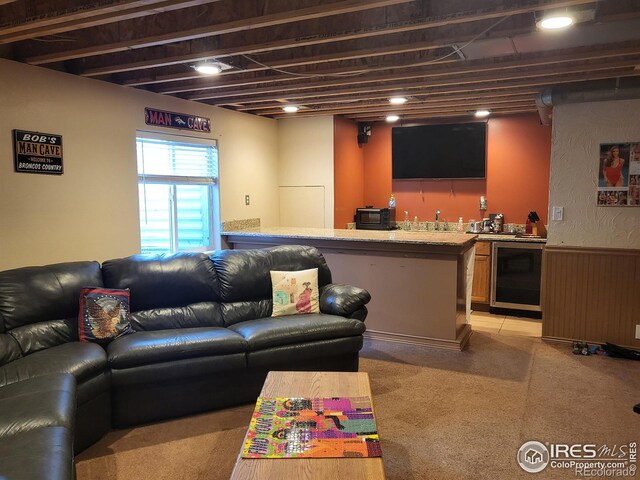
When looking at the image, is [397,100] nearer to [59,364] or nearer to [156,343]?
[156,343]

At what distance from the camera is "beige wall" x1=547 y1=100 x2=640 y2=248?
4.34 metres

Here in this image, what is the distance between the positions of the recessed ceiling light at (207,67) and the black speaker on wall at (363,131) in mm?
3463

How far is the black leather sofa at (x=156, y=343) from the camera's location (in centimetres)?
254

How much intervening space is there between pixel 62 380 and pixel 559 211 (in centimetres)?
433

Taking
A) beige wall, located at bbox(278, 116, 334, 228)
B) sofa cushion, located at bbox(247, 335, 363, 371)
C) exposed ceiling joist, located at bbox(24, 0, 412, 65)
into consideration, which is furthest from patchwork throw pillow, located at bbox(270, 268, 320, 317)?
beige wall, located at bbox(278, 116, 334, 228)

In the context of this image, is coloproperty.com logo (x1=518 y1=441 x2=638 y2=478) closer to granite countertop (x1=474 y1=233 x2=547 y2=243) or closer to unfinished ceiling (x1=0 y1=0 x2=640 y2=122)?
unfinished ceiling (x1=0 y1=0 x2=640 y2=122)

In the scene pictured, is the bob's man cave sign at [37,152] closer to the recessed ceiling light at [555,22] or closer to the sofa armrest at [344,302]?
the sofa armrest at [344,302]

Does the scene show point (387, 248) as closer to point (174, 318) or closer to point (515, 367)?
point (515, 367)

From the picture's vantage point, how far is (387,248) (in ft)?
15.3

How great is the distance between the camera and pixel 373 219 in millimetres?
6629

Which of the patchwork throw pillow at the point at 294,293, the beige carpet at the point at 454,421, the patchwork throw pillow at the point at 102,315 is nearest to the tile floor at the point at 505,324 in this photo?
the beige carpet at the point at 454,421

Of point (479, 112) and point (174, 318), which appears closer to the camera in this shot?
point (174, 318)

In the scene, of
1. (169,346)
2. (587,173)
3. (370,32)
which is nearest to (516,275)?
(587,173)

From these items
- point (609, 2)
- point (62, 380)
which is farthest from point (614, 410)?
point (62, 380)
